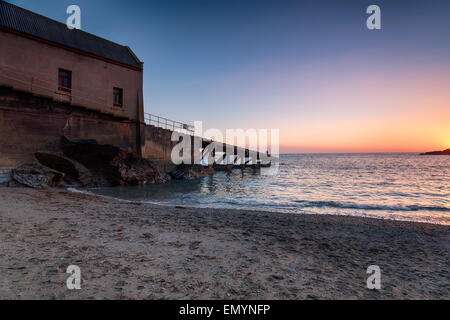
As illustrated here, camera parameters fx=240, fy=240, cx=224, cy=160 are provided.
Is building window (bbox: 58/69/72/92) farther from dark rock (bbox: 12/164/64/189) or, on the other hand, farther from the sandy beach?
the sandy beach

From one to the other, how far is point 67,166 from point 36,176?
2.56m

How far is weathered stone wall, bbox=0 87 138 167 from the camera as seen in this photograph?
14.4m

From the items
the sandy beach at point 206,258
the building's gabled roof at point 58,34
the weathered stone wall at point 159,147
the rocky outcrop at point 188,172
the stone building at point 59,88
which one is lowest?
the sandy beach at point 206,258

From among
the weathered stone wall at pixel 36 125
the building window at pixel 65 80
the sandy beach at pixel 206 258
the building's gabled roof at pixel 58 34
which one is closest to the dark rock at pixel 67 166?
the weathered stone wall at pixel 36 125

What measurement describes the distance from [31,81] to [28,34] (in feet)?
10.1

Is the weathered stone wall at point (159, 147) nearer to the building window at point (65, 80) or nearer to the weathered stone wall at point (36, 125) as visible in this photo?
the weathered stone wall at point (36, 125)

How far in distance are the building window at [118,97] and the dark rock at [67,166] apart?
655 centimetres

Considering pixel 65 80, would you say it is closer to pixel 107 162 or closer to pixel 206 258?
pixel 107 162

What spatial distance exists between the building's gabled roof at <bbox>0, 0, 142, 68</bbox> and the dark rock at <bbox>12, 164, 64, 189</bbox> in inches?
355

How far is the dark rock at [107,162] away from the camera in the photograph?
56.7ft

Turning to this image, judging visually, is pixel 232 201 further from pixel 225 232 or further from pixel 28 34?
pixel 28 34

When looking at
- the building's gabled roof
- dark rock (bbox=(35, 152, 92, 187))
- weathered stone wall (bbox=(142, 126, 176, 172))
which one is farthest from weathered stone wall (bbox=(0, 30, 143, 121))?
dark rock (bbox=(35, 152, 92, 187))

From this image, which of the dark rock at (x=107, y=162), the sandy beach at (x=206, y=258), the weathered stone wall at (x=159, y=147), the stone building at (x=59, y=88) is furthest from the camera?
the weathered stone wall at (x=159, y=147)

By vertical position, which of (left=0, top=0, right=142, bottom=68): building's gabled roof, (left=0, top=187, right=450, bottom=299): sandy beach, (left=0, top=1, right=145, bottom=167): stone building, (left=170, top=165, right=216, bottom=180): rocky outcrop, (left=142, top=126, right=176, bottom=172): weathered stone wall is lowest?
(left=0, top=187, right=450, bottom=299): sandy beach
